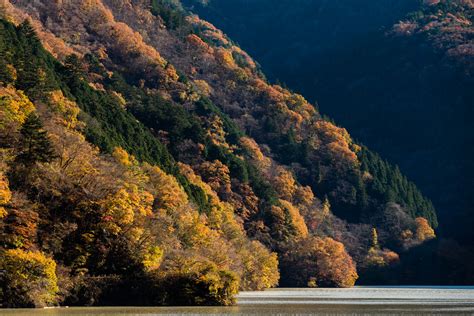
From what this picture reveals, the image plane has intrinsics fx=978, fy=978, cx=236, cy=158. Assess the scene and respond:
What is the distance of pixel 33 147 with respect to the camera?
78.7 metres

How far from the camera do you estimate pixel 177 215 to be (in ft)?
354

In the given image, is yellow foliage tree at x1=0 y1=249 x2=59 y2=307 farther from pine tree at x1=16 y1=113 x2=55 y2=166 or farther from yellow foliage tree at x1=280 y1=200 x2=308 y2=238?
yellow foliage tree at x1=280 y1=200 x2=308 y2=238

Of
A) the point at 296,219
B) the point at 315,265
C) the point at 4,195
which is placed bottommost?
the point at 4,195

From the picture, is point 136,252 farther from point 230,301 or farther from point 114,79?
point 114,79

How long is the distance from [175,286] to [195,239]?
28.8 meters

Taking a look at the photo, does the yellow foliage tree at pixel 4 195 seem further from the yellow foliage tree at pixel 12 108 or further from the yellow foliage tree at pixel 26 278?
the yellow foliage tree at pixel 12 108

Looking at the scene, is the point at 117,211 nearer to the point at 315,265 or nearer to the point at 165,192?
the point at 165,192

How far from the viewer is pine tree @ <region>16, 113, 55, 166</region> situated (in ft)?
257

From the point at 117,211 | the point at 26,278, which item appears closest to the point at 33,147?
the point at 117,211

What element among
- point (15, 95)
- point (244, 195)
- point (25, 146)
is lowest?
point (25, 146)

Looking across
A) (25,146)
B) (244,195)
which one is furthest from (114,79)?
(25,146)

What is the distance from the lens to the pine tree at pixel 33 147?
78.4 m

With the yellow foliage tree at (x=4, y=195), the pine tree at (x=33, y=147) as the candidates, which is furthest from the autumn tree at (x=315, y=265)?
the yellow foliage tree at (x=4, y=195)

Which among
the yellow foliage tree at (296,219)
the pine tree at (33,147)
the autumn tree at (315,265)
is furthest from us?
the yellow foliage tree at (296,219)
